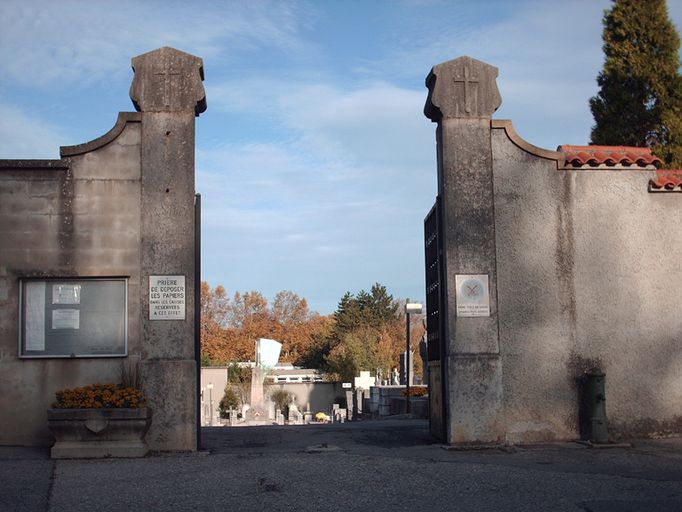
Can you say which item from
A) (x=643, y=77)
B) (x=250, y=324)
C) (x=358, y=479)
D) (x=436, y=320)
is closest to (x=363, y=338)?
(x=250, y=324)

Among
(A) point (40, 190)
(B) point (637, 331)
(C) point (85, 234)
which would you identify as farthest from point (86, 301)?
(B) point (637, 331)

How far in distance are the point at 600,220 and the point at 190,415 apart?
6.66 m

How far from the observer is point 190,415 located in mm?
11156

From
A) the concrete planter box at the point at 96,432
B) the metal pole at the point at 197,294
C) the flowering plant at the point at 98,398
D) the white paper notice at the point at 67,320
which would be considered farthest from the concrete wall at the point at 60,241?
the concrete planter box at the point at 96,432

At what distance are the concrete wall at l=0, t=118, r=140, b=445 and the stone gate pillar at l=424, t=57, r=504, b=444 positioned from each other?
449 cm

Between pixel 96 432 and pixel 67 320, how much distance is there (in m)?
1.84

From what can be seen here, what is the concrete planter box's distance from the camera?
33.8 ft

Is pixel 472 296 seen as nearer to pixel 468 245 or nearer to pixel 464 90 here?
pixel 468 245

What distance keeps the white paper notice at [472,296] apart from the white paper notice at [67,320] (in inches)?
215

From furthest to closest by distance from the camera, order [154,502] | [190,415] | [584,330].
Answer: [584,330]
[190,415]
[154,502]

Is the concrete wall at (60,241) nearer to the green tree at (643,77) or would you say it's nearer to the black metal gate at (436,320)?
the black metal gate at (436,320)

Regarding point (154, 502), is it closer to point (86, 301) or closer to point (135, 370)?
point (135, 370)

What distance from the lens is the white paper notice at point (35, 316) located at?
37.1ft

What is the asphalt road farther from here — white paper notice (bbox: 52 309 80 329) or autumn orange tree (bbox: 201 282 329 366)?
autumn orange tree (bbox: 201 282 329 366)
